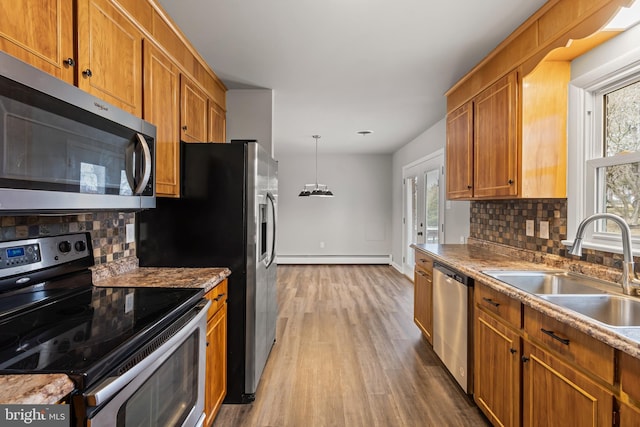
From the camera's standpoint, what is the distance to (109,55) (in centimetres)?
149

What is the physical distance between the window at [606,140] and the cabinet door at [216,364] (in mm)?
2148

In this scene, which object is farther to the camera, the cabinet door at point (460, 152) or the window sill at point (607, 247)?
the cabinet door at point (460, 152)

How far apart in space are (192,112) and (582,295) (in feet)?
8.41

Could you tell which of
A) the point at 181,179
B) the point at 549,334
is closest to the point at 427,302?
the point at 549,334

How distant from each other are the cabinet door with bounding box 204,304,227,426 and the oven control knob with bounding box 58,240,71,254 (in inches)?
29.6

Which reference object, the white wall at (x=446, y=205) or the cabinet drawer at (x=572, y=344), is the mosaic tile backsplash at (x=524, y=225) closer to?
the white wall at (x=446, y=205)

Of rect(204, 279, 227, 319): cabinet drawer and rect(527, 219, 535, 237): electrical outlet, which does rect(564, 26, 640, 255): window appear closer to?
rect(527, 219, 535, 237): electrical outlet

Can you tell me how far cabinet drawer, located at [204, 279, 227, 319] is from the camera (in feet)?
6.03

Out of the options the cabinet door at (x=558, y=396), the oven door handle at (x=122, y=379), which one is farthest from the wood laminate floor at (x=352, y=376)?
the oven door handle at (x=122, y=379)

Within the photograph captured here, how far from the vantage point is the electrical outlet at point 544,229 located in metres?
2.26

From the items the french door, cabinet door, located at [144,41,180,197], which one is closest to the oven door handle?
cabinet door, located at [144,41,180,197]

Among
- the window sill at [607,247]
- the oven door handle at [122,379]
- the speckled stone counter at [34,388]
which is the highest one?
the window sill at [607,247]

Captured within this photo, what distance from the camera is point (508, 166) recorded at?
2.20 m

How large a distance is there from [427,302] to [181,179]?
2.23 meters
